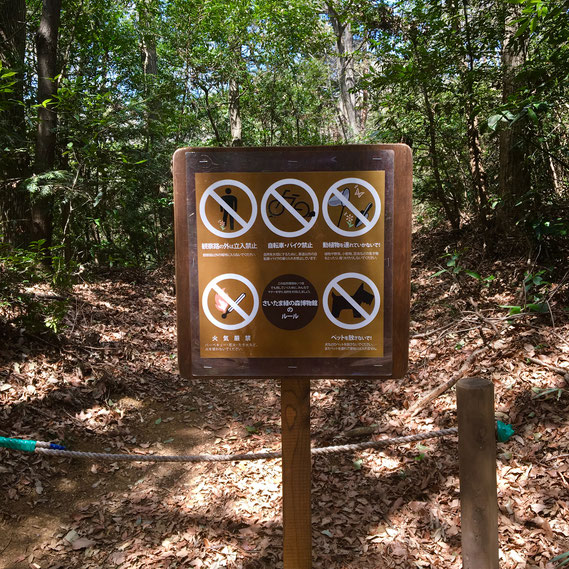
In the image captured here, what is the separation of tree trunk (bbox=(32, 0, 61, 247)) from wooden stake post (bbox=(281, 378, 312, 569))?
6828 millimetres

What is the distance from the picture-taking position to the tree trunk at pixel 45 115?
7469 millimetres

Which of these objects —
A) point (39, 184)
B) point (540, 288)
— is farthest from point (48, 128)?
point (540, 288)

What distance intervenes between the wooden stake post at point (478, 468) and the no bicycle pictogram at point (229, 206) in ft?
3.81

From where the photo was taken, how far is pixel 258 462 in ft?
14.1

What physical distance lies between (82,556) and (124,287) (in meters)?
6.29

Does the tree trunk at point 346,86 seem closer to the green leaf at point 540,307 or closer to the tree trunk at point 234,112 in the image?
the tree trunk at point 234,112

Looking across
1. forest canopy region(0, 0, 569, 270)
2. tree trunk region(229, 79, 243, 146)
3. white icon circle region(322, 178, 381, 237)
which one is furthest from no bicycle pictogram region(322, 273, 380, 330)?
tree trunk region(229, 79, 243, 146)

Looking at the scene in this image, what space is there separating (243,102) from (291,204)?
13391 millimetres

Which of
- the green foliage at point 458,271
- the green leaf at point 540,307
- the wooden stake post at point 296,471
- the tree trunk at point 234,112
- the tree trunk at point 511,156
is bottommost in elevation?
the wooden stake post at point 296,471

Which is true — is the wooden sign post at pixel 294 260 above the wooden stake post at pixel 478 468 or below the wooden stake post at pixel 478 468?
above

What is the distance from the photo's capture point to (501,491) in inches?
130

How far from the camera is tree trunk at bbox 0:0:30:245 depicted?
281 inches

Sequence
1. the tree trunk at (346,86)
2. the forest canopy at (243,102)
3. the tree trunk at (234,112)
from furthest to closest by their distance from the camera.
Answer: the tree trunk at (346,86) → the tree trunk at (234,112) → the forest canopy at (243,102)

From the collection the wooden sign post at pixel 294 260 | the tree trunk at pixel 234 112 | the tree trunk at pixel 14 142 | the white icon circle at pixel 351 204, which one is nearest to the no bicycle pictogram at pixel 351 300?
the wooden sign post at pixel 294 260
